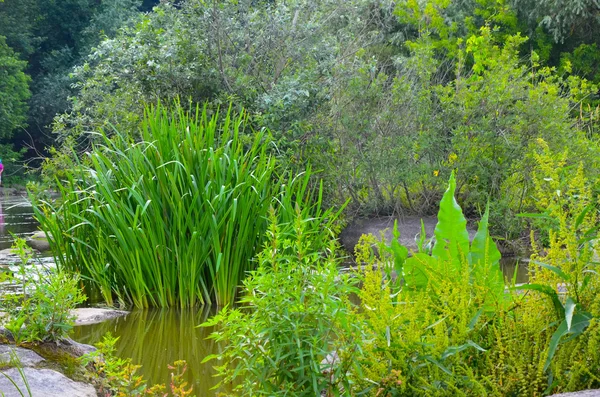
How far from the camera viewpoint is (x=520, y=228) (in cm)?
965

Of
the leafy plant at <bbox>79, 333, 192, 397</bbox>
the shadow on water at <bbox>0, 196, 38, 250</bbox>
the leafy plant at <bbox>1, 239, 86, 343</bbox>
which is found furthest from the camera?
the shadow on water at <bbox>0, 196, 38, 250</bbox>

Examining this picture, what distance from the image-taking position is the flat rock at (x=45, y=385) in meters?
3.00

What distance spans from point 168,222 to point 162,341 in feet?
3.80

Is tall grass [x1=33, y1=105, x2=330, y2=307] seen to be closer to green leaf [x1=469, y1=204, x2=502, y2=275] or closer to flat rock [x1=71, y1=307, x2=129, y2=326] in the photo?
flat rock [x1=71, y1=307, x2=129, y2=326]

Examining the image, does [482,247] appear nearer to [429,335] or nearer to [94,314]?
[429,335]

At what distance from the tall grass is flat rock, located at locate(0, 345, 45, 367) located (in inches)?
86.9

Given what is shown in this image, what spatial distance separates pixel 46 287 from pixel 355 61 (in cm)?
775

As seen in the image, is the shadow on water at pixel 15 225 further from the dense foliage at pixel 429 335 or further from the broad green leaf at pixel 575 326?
the broad green leaf at pixel 575 326

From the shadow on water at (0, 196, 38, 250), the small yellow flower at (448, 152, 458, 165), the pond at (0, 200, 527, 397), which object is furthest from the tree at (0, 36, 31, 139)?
the pond at (0, 200, 527, 397)

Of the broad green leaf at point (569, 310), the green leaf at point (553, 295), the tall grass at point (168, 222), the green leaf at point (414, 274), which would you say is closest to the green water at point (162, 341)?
the tall grass at point (168, 222)

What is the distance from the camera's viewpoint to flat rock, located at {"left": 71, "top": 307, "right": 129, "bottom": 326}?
5586 mm

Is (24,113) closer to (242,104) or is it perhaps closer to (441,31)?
(441,31)

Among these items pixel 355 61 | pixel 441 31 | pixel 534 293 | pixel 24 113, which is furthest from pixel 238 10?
pixel 24 113

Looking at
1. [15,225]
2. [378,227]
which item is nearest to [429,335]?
[378,227]
